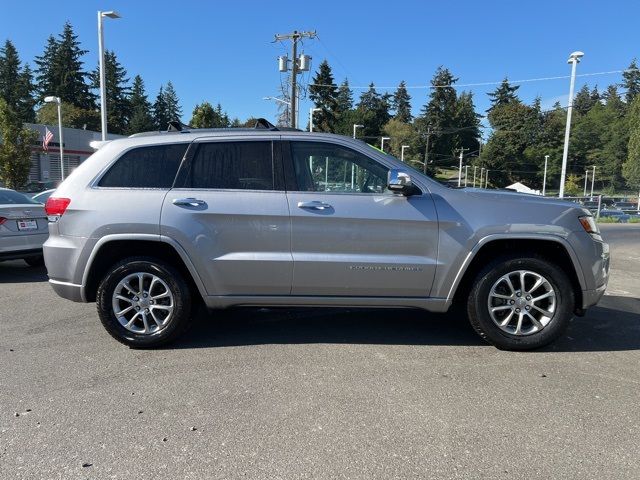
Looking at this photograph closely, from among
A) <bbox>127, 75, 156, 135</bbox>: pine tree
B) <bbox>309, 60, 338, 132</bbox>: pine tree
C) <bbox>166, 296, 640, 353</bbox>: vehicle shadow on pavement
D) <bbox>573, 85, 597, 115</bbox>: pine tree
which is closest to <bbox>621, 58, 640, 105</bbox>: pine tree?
<bbox>573, 85, 597, 115</bbox>: pine tree

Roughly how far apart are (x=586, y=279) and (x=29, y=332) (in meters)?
→ 5.23

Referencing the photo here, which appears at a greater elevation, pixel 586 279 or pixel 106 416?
pixel 586 279

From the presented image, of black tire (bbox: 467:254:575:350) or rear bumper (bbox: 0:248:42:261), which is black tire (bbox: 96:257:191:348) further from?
rear bumper (bbox: 0:248:42:261)

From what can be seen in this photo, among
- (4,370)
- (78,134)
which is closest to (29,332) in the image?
(4,370)

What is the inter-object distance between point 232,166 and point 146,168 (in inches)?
30.1

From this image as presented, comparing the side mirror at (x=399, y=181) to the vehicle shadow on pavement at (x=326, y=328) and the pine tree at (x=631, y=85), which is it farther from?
the pine tree at (x=631, y=85)

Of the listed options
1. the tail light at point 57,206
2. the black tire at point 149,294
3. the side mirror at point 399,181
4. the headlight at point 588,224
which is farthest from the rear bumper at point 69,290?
the headlight at point 588,224

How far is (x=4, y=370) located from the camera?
398 centimetres

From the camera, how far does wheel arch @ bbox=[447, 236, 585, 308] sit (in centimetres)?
424

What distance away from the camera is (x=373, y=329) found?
507 cm

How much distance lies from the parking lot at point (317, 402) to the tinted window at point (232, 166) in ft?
4.81

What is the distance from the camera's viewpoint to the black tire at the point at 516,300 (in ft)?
14.0

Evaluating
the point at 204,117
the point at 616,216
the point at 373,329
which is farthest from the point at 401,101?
the point at 373,329

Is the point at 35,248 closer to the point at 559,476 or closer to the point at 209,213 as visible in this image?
the point at 209,213
